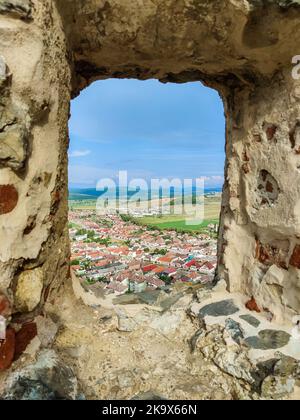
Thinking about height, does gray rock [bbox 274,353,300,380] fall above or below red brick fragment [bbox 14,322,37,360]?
below

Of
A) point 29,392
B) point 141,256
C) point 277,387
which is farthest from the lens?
point 141,256

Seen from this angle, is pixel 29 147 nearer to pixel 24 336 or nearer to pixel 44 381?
pixel 24 336

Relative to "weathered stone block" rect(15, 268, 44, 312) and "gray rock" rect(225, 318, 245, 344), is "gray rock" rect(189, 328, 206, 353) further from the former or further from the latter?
"weathered stone block" rect(15, 268, 44, 312)

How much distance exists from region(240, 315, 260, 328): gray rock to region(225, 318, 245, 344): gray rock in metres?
0.08

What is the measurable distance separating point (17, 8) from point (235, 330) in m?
1.84

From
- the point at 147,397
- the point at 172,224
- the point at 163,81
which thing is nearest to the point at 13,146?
the point at 147,397

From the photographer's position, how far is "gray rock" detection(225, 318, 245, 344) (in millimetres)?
1667

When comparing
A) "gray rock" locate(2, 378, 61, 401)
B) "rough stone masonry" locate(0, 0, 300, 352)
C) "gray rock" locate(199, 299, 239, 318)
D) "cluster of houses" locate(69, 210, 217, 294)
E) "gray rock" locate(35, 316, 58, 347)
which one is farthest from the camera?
"cluster of houses" locate(69, 210, 217, 294)

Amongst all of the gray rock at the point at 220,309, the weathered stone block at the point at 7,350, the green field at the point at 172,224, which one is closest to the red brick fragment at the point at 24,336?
the weathered stone block at the point at 7,350

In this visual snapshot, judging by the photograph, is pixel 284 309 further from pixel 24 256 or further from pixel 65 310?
pixel 24 256

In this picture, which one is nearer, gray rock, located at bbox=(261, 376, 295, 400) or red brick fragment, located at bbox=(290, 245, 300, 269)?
gray rock, located at bbox=(261, 376, 295, 400)

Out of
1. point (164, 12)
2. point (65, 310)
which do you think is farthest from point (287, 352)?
point (164, 12)

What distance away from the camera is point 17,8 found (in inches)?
51.2

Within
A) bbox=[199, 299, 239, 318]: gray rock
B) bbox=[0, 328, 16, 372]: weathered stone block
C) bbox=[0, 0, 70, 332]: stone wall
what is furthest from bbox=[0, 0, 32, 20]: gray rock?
bbox=[199, 299, 239, 318]: gray rock
